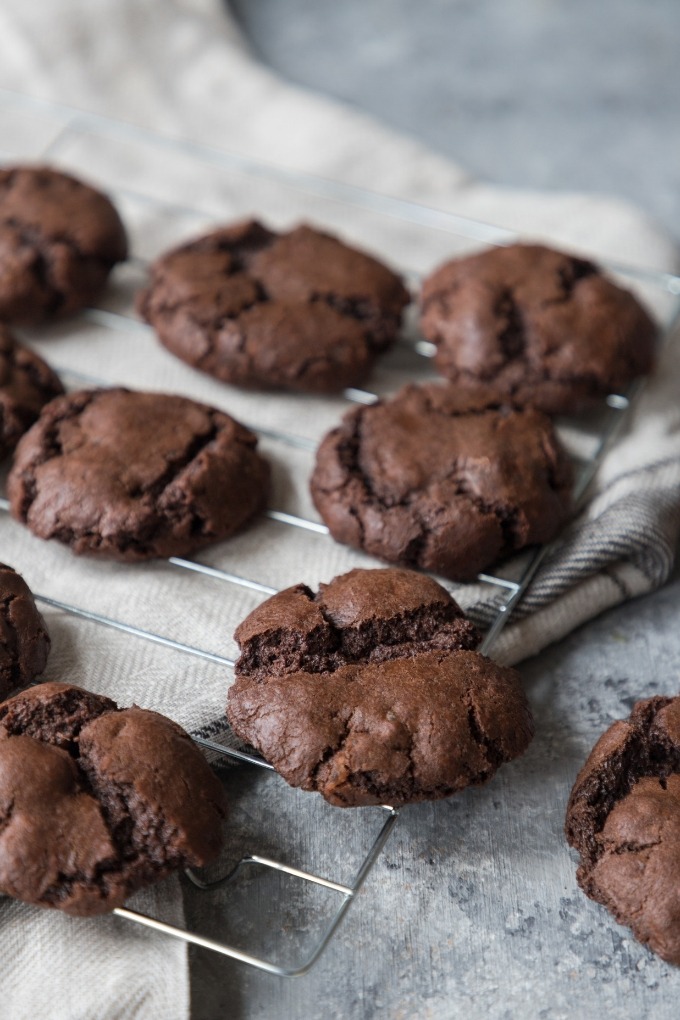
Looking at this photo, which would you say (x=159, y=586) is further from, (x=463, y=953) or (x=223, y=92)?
(x=223, y=92)

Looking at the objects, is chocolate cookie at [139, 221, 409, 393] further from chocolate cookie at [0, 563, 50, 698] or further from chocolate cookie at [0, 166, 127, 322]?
chocolate cookie at [0, 563, 50, 698]

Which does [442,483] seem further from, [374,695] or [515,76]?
[515,76]

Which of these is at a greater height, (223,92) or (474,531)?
(223,92)

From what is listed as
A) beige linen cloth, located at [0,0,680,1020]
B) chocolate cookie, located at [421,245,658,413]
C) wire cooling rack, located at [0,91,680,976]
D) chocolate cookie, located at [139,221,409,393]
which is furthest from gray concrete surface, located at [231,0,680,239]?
chocolate cookie, located at [139,221,409,393]

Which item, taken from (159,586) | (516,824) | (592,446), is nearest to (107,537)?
(159,586)

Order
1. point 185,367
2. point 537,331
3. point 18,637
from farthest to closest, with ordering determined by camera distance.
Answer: point 185,367
point 537,331
point 18,637

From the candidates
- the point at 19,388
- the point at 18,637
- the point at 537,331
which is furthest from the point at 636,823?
the point at 19,388

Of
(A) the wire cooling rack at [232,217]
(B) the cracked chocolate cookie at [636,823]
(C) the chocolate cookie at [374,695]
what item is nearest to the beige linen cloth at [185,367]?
(A) the wire cooling rack at [232,217]
